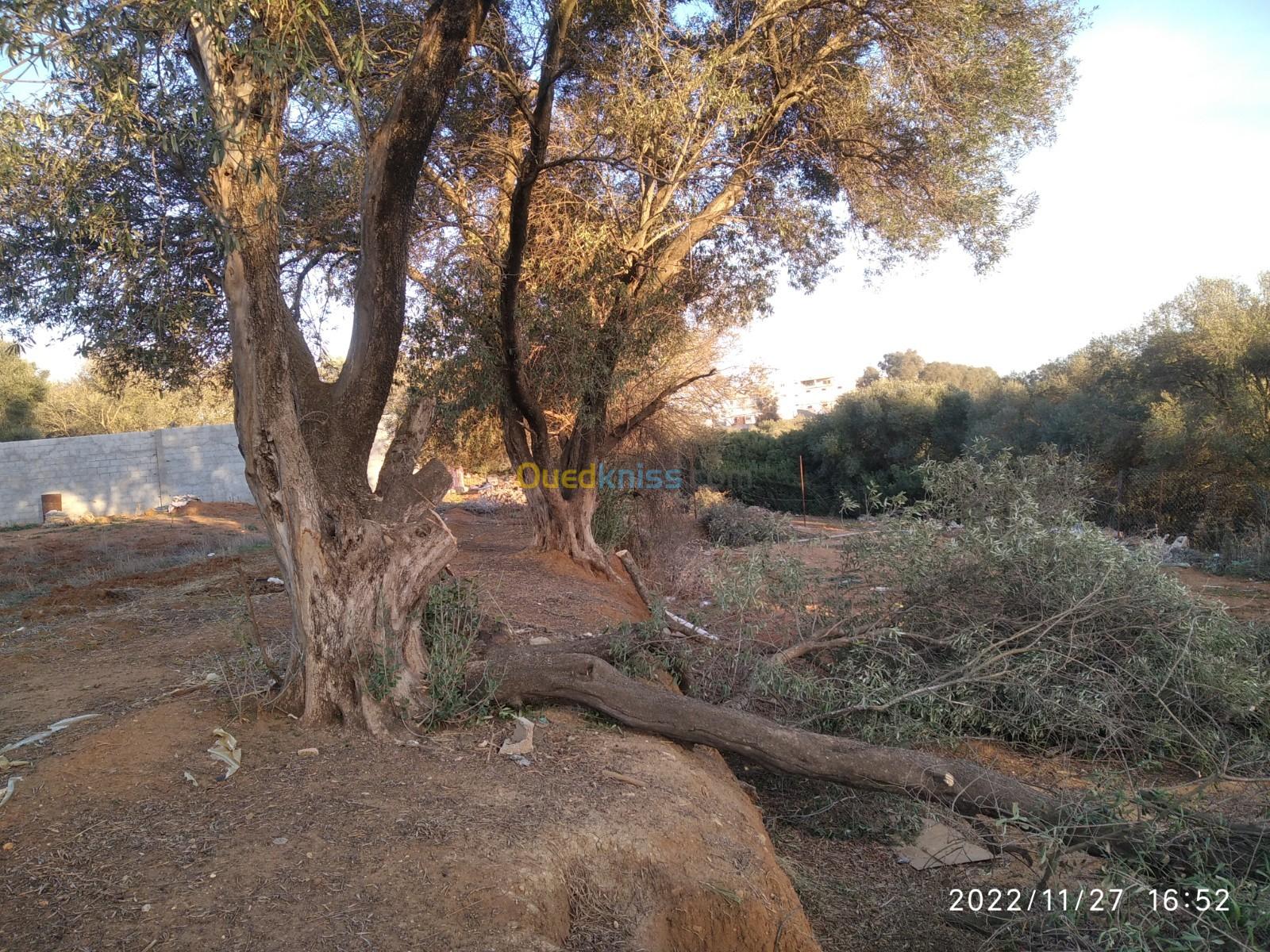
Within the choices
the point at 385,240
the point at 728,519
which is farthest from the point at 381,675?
the point at 728,519

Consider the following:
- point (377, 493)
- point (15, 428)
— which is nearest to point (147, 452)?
point (15, 428)

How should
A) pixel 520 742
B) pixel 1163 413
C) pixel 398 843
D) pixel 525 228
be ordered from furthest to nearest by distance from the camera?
pixel 1163 413 → pixel 525 228 → pixel 520 742 → pixel 398 843

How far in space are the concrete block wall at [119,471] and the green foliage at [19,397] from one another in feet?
28.7

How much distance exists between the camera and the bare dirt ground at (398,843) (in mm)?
2922

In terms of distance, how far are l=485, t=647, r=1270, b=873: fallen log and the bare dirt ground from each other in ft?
0.67

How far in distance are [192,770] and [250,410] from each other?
5.84 ft

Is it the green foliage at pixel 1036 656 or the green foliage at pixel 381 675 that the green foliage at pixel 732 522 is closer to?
the green foliage at pixel 1036 656

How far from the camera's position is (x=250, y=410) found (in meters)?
4.50

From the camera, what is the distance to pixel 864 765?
4598mm

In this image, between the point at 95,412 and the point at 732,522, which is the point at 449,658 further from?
the point at 95,412

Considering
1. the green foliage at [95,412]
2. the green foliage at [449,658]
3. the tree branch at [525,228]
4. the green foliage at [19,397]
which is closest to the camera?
the green foliage at [449,658]

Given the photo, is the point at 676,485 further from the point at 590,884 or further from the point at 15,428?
the point at 15,428

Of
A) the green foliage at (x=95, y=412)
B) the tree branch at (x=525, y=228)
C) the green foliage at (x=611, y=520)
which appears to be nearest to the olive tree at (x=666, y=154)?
the tree branch at (x=525, y=228)

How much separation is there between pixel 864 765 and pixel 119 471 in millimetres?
22750
